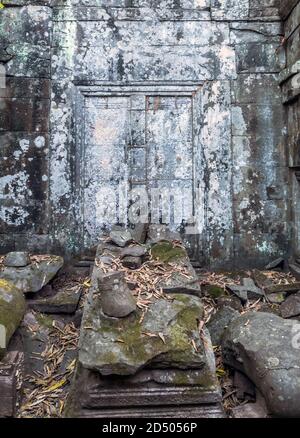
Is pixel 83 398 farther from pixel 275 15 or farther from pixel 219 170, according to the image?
pixel 275 15

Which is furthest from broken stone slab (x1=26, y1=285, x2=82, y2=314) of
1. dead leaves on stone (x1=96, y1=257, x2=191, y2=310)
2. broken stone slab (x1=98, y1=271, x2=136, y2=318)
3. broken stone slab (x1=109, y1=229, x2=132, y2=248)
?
broken stone slab (x1=98, y1=271, x2=136, y2=318)

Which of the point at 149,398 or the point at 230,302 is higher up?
the point at 230,302

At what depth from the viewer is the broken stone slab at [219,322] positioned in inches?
151

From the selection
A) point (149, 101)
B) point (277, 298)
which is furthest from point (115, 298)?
point (149, 101)

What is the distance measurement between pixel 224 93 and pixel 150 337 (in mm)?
3983

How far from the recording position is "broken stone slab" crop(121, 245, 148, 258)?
4277mm

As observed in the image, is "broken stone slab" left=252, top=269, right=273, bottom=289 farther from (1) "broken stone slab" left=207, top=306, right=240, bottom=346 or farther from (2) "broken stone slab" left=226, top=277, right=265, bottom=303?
(1) "broken stone slab" left=207, top=306, right=240, bottom=346

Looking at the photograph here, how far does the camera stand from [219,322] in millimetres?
3926

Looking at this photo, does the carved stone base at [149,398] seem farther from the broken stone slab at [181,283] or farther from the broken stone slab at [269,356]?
the broken stone slab at [181,283]

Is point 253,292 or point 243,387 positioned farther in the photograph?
point 253,292

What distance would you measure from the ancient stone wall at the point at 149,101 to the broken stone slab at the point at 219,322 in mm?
1699

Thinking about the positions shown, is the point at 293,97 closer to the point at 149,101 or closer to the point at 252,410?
the point at 149,101

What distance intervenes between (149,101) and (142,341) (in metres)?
3.83

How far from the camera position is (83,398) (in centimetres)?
271
